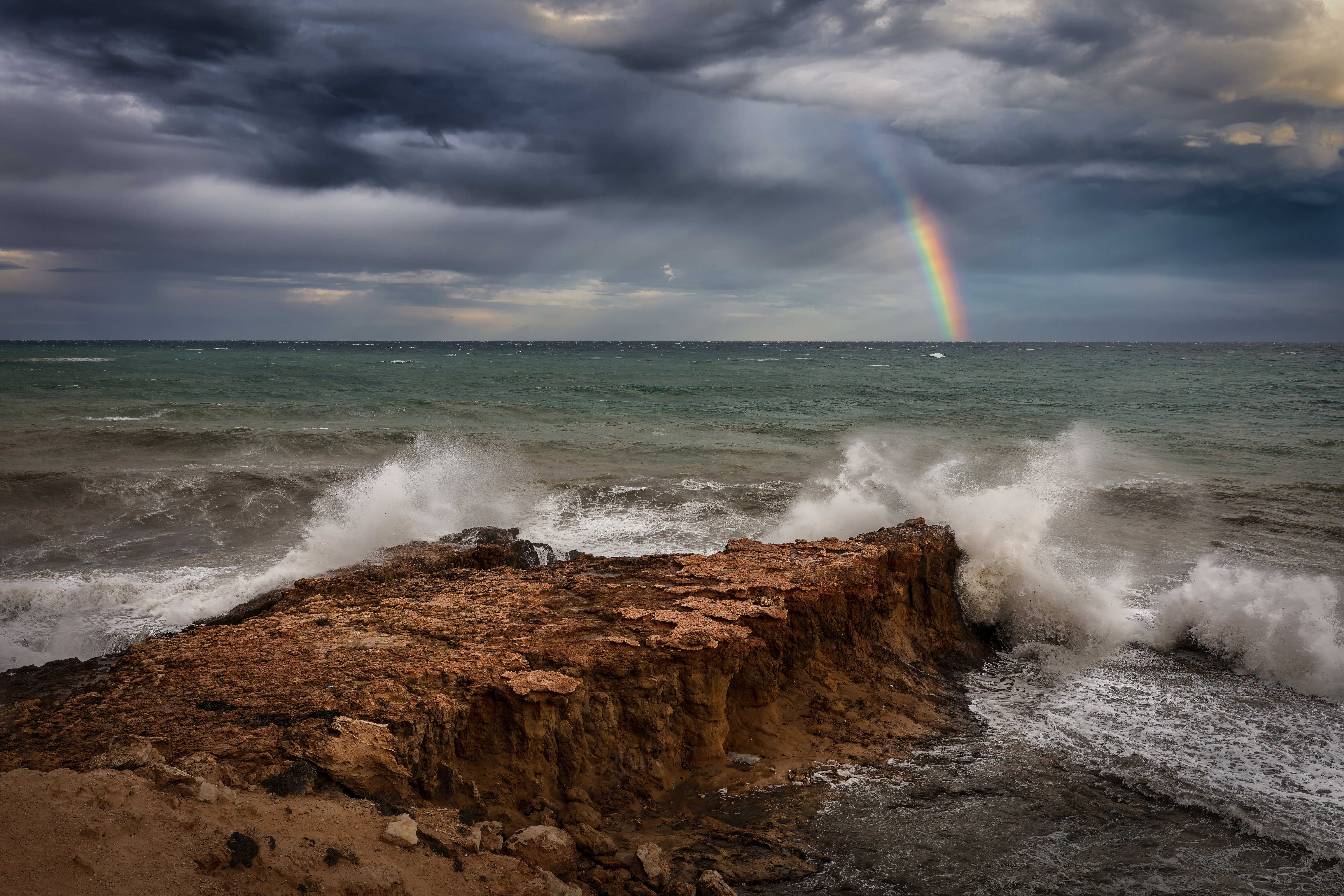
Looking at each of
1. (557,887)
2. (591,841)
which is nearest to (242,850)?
(557,887)

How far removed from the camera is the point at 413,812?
3805mm

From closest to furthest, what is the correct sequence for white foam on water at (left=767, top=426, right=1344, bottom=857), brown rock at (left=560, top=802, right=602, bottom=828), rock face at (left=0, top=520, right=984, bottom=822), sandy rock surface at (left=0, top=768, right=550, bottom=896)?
sandy rock surface at (left=0, top=768, right=550, bottom=896)
rock face at (left=0, top=520, right=984, bottom=822)
brown rock at (left=560, top=802, right=602, bottom=828)
white foam on water at (left=767, top=426, right=1344, bottom=857)

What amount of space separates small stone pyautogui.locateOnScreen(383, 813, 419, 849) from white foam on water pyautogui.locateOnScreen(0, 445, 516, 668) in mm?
4840

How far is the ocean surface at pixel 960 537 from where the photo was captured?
482cm

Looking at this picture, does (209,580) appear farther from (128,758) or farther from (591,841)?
(591,841)

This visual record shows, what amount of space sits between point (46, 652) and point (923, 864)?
790 cm

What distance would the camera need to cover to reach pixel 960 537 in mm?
8477

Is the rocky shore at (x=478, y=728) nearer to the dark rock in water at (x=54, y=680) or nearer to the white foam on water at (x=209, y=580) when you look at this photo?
the dark rock in water at (x=54, y=680)

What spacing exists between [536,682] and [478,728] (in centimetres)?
43

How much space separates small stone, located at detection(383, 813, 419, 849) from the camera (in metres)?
3.47

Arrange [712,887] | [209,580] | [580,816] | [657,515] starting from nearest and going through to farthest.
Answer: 1. [712,887]
2. [580,816]
3. [209,580]
4. [657,515]

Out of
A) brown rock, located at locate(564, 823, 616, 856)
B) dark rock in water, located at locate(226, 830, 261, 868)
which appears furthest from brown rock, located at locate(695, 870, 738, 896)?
dark rock in water, located at locate(226, 830, 261, 868)

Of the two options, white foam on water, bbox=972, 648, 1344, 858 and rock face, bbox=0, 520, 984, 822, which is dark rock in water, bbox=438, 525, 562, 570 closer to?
rock face, bbox=0, 520, 984, 822

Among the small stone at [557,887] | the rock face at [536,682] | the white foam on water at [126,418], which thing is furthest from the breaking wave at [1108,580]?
the white foam on water at [126,418]
